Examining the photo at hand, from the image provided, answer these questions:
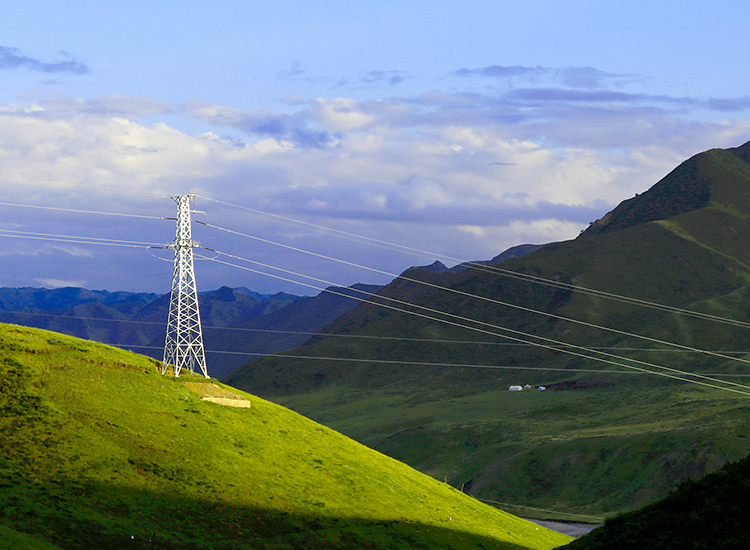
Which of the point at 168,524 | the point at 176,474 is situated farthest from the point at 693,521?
the point at 176,474

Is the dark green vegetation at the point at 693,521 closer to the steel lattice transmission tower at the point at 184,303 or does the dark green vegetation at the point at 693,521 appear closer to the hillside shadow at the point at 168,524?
the hillside shadow at the point at 168,524

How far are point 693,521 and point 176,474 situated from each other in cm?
3138

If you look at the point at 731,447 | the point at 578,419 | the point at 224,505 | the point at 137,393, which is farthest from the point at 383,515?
A: the point at 578,419

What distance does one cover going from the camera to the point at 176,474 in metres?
49.9

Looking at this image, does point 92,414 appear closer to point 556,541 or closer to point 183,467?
point 183,467

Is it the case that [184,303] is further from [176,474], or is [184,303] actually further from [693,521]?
[693,521]

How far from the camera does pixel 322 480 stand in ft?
192

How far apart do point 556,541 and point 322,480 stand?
28.4 metres

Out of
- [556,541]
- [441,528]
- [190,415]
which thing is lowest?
[556,541]

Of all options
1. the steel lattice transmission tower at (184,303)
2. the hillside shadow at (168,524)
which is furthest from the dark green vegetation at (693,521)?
the steel lattice transmission tower at (184,303)

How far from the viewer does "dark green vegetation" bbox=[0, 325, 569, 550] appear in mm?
41969

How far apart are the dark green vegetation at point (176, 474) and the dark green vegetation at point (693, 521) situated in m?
15.5

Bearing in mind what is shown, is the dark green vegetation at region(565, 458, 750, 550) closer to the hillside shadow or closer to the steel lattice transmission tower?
the hillside shadow

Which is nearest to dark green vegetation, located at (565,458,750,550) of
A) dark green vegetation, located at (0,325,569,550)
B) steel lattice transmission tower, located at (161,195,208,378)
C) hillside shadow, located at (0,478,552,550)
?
hillside shadow, located at (0,478,552,550)
